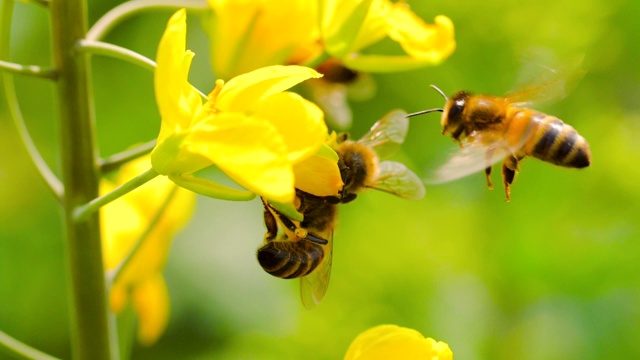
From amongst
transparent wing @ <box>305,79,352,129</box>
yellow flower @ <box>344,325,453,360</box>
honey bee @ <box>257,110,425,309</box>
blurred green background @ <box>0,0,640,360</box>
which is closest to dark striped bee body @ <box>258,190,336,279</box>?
honey bee @ <box>257,110,425,309</box>

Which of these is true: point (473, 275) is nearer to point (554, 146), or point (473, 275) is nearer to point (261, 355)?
point (261, 355)

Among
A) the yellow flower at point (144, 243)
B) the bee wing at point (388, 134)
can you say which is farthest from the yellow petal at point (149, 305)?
the bee wing at point (388, 134)

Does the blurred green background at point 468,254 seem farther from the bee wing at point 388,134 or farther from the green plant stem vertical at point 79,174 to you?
the green plant stem vertical at point 79,174

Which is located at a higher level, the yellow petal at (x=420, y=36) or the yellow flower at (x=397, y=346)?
the yellow petal at (x=420, y=36)

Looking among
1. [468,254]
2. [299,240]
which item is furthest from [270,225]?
[468,254]

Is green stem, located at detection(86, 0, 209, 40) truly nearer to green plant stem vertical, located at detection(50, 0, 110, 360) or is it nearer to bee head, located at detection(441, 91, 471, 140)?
green plant stem vertical, located at detection(50, 0, 110, 360)

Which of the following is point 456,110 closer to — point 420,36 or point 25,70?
point 420,36
